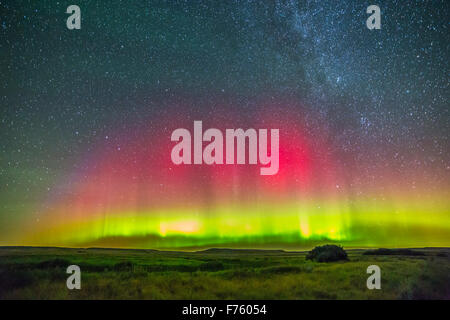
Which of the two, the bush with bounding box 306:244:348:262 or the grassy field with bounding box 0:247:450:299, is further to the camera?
the bush with bounding box 306:244:348:262

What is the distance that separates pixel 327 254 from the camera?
85.7ft

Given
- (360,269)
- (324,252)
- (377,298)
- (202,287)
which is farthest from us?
(324,252)

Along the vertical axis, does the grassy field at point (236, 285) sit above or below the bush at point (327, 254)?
above

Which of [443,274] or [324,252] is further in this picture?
[324,252]

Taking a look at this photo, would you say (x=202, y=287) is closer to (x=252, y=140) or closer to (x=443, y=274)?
(x=252, y=140)

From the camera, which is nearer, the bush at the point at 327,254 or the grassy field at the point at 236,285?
the grassy field at the point at 236,285

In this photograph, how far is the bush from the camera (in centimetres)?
2583

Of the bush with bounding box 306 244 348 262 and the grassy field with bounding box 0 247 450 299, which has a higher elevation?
Result: the grassy field with bounding box 0 247 450 299

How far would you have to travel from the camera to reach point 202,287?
14.7 m

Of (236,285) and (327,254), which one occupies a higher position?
(236,285)

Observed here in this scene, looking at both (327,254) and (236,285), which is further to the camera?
(327,254)

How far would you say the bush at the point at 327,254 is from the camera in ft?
84.7
